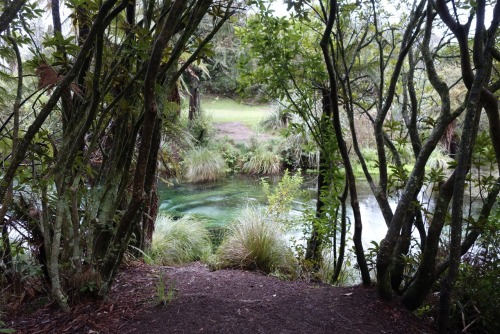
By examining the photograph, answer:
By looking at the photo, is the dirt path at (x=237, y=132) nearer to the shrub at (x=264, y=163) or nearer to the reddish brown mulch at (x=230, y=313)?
the shrub at (x=264, y=163)

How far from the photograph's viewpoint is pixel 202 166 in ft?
42.1

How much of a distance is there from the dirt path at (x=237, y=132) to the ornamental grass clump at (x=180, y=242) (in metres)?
9.04

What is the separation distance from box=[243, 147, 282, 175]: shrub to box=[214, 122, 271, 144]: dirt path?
1.72m

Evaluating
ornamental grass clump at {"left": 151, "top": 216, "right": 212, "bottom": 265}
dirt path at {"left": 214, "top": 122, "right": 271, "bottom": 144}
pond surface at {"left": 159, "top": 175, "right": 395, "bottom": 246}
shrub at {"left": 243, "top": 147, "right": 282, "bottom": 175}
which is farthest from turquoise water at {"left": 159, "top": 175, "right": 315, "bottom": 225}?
dirt path at {"left": 214, "top": 122, "right": 271, "bottom": 144}

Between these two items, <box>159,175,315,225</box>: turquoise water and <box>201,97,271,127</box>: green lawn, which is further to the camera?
<box>201,97,271,127</box>: green lawn

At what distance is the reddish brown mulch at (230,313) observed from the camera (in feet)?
6.67

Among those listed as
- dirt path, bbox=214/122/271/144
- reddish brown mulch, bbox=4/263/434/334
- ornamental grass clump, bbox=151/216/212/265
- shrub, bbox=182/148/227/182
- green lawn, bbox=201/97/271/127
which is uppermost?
green lawn, bbox=201/97/271/127

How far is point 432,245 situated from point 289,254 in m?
2.26

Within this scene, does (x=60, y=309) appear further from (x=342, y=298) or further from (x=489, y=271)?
(x=489, y=271)

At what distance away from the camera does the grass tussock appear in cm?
419

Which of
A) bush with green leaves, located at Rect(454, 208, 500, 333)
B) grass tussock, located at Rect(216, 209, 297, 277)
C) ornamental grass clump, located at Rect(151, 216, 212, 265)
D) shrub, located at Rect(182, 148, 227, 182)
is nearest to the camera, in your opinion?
bush with green leaves, located at Rect(454, 208, 500, 333)

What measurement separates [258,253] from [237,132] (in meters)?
12.9

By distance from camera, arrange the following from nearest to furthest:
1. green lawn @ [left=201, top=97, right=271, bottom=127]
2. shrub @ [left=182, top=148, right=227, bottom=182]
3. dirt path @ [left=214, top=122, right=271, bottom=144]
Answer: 1. shrub @ [left=182, top=148, right=227, bottom=182]
2. dirt path @ [left=214, top=122, right=271, bottom=144]
3. green lawn @ [left=201, top=97, right=271, bottom=127]

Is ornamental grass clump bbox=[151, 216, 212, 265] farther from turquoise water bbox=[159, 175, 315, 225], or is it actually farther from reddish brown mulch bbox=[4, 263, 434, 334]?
reddish brown mulch bbox=[4, 263, 434, 334]
